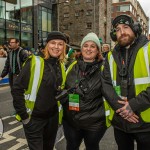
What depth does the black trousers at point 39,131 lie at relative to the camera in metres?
2.99

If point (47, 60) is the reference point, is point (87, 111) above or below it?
below

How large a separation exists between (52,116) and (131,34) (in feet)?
4.30

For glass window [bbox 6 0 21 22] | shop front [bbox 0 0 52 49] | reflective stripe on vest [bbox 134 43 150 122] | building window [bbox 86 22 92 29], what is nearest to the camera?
reflective stripe on vest [bbox 134 43 150 122]

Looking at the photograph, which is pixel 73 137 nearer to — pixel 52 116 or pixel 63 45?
pixel 52 116

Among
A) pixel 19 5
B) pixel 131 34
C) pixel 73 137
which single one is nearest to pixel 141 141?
pixel 73 137

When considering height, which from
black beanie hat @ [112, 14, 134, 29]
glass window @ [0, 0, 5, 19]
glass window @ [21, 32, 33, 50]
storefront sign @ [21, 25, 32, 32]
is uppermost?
glass window @ [0, 0, 5, 19]

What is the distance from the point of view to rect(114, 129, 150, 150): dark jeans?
260 cm

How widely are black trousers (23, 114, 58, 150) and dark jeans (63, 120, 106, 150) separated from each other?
187 millimetres

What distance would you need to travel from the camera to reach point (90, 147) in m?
3.12

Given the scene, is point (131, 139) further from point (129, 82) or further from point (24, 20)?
point (24, 20)

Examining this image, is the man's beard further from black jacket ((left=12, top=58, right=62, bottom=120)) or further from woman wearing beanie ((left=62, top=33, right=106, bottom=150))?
black jacket ((left=12, top=58, right=62, bottom=120))

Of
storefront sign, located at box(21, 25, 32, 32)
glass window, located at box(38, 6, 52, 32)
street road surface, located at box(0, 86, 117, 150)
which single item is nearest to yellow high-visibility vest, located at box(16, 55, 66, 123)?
street road surface, located at box(0, 86, 117, 150)

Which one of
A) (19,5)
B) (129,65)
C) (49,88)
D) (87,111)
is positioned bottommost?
(87,111)

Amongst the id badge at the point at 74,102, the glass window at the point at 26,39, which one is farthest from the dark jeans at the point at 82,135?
Result: the glass window at the point at 26,39
